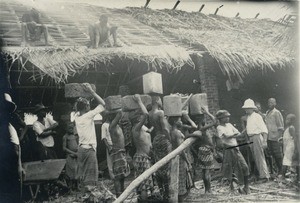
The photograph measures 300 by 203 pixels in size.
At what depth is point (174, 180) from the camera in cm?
487

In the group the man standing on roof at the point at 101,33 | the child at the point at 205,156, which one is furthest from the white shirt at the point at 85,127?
the child at the point at 205,156

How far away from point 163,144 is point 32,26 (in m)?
2.61

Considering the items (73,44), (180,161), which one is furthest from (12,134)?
(180,161)

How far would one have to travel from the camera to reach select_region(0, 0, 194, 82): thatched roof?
5.33 meters

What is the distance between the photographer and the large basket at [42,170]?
4957mm

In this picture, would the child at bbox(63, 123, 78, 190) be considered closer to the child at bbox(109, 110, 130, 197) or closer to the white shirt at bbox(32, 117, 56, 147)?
the white shirt at bbox(32, 117, 56, 147)

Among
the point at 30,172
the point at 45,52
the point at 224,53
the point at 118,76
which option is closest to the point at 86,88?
the point at 45,52

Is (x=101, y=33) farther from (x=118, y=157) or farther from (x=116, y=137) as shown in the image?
(x=118, y=157)

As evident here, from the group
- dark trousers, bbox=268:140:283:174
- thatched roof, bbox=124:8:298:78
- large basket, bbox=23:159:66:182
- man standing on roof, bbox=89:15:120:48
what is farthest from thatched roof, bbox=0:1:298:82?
dark trousers, bbox=268:140:283:174

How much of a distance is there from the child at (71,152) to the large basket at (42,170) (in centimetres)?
92

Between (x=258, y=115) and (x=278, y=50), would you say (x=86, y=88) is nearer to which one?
(x=258, y=115)

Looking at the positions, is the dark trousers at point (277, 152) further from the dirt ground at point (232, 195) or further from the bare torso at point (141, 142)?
the bare torso at point (141, 142)

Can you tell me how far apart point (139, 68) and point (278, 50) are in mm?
2906

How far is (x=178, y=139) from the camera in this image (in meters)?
5.32
